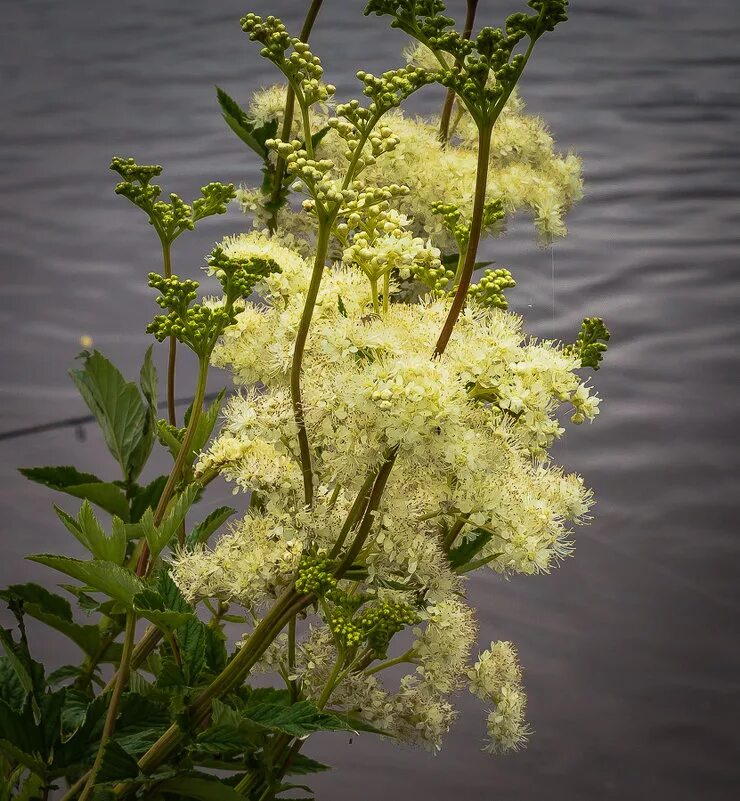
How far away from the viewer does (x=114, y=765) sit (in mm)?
637

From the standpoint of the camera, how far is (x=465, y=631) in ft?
2.49

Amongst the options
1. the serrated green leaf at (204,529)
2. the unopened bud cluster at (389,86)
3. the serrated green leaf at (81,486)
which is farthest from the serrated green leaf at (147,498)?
the unopened bud cluster at (389,86)

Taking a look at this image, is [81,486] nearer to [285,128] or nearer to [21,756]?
[21,756]

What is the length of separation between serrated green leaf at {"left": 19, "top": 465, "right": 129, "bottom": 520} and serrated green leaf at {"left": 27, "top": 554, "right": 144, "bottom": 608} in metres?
0.24

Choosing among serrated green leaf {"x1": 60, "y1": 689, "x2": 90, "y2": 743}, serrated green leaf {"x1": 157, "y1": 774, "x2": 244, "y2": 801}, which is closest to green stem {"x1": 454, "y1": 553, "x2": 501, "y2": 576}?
serrated green leaf {"x1": 157, "y1": 774, "x2": 244, "y2": 801}

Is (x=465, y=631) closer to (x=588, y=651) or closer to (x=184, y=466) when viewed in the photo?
(x=184, y=466)

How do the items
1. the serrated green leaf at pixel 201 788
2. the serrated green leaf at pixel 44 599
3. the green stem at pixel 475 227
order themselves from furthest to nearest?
the serrated green leaf at pixel 44 599 → the serrated green leaf at pixel 201 788 → the green stem at pixel 475 227

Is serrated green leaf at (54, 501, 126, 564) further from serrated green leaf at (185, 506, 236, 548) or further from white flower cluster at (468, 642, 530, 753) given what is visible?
white flower cluster at (468, 642, 530, 753)

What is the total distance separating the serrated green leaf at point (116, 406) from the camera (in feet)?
3.11

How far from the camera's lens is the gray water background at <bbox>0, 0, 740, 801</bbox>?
4.21ft

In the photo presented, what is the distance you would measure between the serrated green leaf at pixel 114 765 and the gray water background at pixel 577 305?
2.49 ft

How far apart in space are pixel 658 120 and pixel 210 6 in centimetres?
64

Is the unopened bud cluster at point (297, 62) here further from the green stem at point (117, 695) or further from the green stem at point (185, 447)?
the green stem at point (117, 695)

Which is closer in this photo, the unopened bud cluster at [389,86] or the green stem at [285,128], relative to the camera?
the unopened bud cluster at [389,86]
